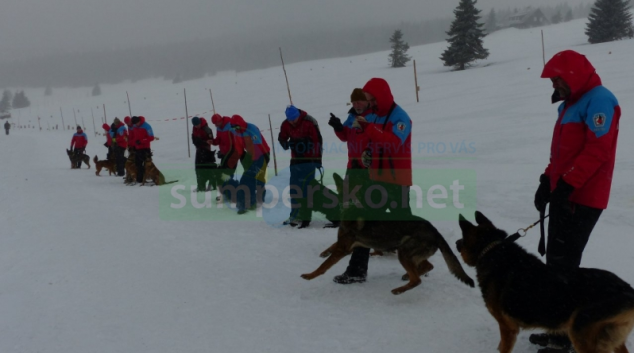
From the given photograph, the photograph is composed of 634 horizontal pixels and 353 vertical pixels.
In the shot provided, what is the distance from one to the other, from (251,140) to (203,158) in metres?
2.61

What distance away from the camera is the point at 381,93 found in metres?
3.97

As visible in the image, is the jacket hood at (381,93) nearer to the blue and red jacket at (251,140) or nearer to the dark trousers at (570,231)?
the dark trousers at (570,231)

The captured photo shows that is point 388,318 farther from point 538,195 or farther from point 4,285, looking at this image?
point 4,285

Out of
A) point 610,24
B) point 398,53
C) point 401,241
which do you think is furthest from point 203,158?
point 398,53

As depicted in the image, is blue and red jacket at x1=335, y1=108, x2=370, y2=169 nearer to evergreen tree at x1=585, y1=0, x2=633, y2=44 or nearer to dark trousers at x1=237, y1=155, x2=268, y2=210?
dark trousers at x1=237, y1=155, x2=268, y2=210

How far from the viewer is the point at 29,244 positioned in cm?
556

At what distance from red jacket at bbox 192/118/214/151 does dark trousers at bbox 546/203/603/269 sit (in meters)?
8.16

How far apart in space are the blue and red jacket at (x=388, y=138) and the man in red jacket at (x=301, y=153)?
2.23m

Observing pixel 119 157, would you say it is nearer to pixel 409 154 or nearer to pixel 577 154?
pixel 409 154

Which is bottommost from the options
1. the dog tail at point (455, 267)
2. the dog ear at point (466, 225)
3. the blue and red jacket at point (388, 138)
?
the dog tail at point (455, 267)

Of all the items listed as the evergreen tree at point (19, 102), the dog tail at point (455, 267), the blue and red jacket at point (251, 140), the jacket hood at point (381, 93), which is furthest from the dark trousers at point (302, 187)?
the evergreen tree at point (19, 102)

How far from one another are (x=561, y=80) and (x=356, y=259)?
7.66 ft

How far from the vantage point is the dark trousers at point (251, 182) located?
24.4 ft

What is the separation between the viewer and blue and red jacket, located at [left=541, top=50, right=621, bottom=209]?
254 cm
